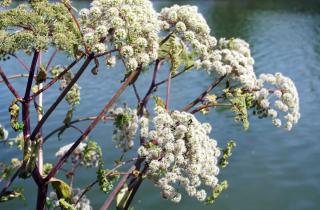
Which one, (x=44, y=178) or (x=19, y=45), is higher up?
(x=19, y=45)

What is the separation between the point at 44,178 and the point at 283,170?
11.0 m

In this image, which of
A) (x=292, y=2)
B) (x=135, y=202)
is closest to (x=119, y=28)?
(x=135, y=202)

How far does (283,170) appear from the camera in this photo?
1537cm

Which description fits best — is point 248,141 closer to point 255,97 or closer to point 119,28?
point 255,97

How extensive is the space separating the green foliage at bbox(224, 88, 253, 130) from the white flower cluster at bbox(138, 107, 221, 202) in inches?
23.6

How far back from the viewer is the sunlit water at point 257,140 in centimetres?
1330

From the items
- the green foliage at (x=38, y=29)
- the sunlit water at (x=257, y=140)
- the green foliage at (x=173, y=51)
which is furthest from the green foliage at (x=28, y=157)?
the sunlit water at (x=257, y=140)

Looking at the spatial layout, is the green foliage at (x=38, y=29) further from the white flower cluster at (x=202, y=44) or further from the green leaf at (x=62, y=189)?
the green leaf at (x=62, y=189)

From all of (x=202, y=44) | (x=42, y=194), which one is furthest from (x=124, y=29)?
(x=42, y=194)

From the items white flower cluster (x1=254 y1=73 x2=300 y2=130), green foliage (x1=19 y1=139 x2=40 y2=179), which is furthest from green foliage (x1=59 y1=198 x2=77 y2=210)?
white flower cluster (x1=254 y1=73 x2=300 y2=130)

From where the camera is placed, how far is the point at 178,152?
507 centimetres

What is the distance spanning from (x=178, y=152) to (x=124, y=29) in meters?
1.43

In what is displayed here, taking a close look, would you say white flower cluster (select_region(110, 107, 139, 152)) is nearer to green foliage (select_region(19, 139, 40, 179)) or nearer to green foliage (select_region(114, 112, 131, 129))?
green foliage (select_region(114, 112, 131, 129))

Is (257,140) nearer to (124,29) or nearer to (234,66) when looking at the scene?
(234,66)
